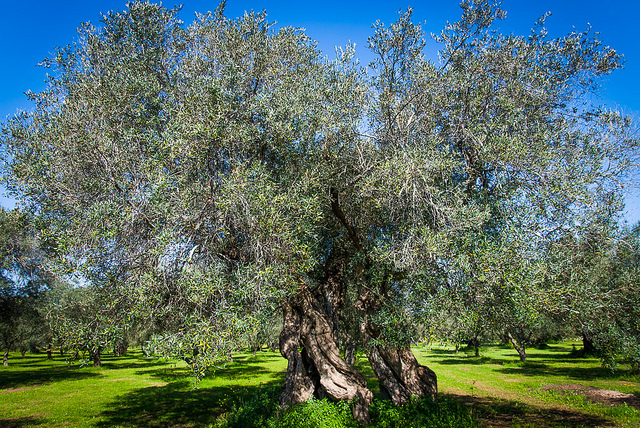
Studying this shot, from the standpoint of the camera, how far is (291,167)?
484 inches

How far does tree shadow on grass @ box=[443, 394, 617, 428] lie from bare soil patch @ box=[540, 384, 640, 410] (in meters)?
2.46

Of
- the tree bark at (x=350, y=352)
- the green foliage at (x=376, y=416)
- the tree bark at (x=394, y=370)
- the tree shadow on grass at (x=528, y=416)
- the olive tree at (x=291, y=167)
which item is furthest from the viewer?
the tree bark at (x=350, y=352)

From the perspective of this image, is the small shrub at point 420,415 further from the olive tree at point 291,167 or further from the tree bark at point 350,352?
the tree bark at point 350,352

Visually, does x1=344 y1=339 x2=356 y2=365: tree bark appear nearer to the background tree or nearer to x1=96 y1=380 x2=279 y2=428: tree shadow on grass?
x1=96 y1=380 x2=279 y2=428: tree shadow on grass

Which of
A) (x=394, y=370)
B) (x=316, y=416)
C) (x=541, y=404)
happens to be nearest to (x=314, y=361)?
(x=316, y=416)

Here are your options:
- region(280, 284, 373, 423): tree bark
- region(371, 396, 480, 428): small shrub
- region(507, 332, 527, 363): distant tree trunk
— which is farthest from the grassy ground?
region(507, 332, 527, 363): distant tree trunk

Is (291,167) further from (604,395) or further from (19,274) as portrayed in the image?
(19,274)

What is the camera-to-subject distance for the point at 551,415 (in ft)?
48.2

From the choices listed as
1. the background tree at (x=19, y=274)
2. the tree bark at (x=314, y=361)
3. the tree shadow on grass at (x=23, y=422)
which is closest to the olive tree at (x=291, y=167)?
the tree bark at (x=314, y=361)

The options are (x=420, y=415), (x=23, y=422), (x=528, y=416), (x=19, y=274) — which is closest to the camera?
(x=420, y=415)

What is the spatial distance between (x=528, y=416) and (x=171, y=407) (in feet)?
59.1

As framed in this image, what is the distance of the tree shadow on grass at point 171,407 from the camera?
15.4 metres

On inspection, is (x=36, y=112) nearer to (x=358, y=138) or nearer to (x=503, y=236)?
(x=358, y=138)

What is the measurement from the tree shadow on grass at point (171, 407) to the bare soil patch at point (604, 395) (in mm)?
16884
